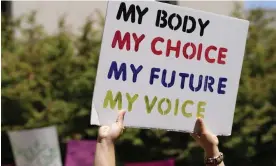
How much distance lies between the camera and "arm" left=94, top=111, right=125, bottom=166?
232 centimetres

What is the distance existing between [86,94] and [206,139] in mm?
3996

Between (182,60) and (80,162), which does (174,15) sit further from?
(80,162)

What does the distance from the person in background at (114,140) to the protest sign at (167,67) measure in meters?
0.04

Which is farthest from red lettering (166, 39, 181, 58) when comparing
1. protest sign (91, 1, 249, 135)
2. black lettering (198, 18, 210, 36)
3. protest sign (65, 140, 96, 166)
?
protest sign (65, 140, 96, 166)

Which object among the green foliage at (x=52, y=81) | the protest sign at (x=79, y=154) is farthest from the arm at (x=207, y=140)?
the green foliage at (x=52, y=81)

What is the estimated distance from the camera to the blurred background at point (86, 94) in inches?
242

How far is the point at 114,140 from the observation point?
2.38 m

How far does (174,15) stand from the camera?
2.67 metres

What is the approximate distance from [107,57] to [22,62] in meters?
4.48

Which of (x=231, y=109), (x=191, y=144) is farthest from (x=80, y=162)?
(x=231, y=109)

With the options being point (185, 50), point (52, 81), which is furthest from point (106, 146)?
point (52, 81)

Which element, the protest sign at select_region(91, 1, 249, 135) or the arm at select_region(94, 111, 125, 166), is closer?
the arm at select_region(94, 111, 125, 166)

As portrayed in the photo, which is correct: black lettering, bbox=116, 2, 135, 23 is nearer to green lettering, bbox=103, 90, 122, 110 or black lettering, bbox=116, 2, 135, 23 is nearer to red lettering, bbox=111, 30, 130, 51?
red lettering, bbox=111, 30, 130, 51

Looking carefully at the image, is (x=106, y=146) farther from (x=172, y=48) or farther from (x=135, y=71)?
(x=172, y=48)
